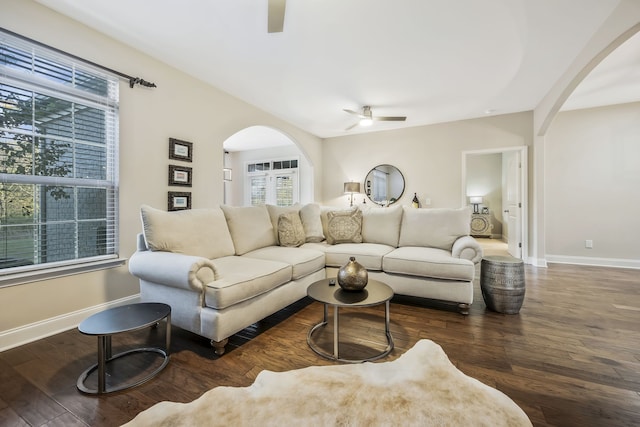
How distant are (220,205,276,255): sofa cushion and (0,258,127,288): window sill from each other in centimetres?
104

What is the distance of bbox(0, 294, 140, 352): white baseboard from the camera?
1.91 metres

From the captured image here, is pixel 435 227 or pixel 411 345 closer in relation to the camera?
pixel 411 345

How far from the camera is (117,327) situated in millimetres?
1478

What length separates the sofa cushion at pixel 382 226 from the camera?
11.3ft

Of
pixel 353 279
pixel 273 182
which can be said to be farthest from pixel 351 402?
pixel 273 182

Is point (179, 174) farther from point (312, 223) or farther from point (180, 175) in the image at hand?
point (312, 223)

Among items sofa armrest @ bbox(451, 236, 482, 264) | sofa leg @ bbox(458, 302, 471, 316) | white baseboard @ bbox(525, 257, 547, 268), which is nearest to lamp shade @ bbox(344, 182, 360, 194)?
sofa armrest @ bbox(451, 236, 482, 264)

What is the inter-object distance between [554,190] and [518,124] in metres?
1.30

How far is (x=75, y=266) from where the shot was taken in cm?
222

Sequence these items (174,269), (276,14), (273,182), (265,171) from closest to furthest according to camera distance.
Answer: (276,14) → (174,269) → (273,182) → (265,171)

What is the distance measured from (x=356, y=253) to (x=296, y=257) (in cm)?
71

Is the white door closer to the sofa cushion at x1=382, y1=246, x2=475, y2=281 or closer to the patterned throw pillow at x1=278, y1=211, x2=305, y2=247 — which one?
the sofa cushion at x1=382, y1=246, x2=475, y2=281

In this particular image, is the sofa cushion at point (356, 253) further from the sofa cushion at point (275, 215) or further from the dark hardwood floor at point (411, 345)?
the dark hardwood floor at point (411, 345)

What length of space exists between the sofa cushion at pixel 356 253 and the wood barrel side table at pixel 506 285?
1.03 metres
